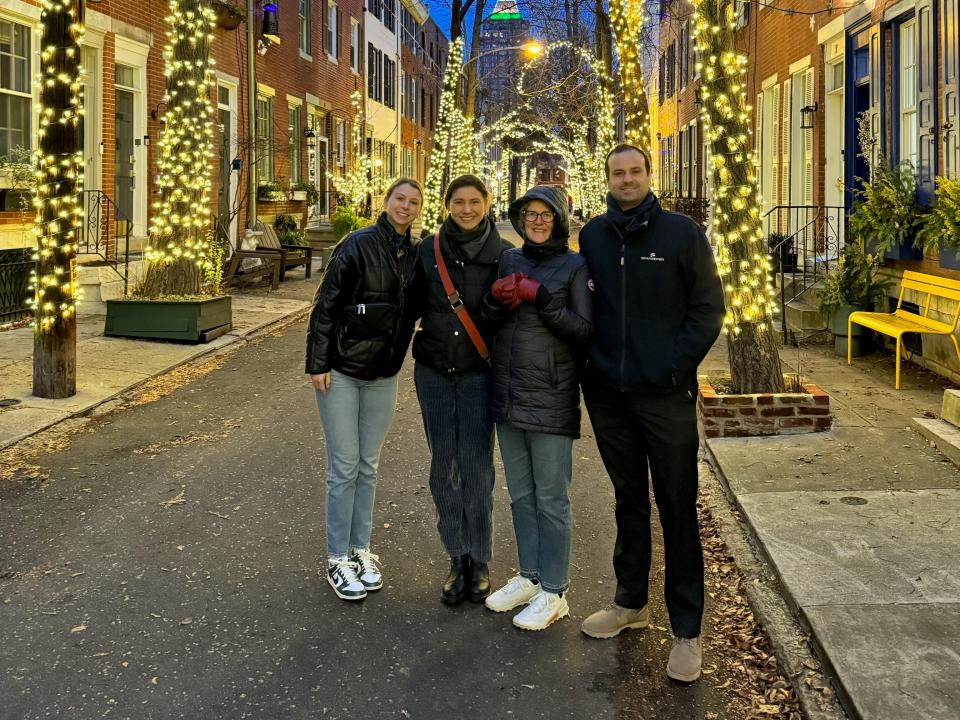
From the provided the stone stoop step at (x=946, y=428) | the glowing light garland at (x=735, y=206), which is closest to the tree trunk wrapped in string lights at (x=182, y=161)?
the glowing light garland at (x=735, y=206)

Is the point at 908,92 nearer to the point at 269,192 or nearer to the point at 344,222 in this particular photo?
the point at 269,192

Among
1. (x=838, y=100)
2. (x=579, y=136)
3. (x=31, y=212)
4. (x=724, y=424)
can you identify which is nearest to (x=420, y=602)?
(x=724, y=424)

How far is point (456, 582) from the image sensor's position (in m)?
4.57

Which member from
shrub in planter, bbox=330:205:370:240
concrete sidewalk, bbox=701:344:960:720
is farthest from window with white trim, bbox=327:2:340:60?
concrete sidewalk, bbox=701:344:960:720

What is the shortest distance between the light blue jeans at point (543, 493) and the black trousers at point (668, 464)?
0.77 feet

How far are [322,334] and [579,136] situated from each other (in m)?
43.0

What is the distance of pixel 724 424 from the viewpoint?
7.50 m

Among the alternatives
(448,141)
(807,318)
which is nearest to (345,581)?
(807,318)

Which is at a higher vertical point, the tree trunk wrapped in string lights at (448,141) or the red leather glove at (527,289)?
the tree trunk wrapped in string lights at (448,141)

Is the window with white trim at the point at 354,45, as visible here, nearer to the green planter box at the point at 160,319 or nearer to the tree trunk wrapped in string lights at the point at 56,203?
the green planter box at the point at 160,319

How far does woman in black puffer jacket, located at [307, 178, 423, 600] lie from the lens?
4.53m

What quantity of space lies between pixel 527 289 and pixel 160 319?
8.74 meters

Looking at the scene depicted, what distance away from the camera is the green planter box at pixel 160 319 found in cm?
1178

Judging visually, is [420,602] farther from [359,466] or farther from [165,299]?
[165,299]
